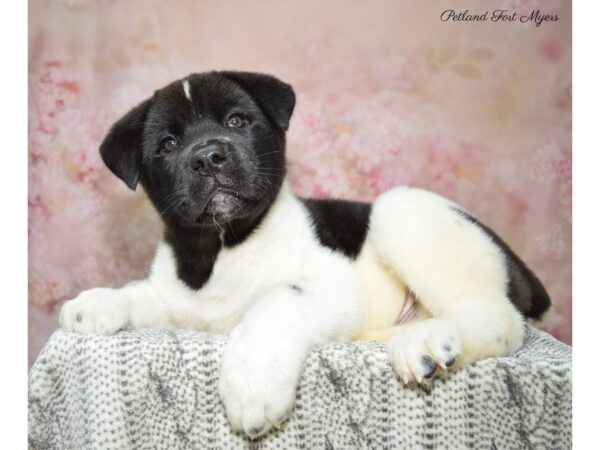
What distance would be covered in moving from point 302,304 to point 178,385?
0.46m

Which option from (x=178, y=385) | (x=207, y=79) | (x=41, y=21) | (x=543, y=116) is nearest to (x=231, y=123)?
(x=207, y=79)

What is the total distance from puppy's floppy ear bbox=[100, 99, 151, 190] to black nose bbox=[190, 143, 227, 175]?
343 mm

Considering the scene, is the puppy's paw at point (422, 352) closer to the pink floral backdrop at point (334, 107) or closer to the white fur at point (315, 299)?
the white fur at point (315, 299)

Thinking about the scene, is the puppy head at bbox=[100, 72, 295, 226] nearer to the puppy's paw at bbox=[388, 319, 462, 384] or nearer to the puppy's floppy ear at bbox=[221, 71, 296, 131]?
the puppy's floppy ear at bbox=[221, 71, 296, 131]

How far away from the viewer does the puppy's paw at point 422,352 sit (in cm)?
164

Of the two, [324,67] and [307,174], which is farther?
[307,174]

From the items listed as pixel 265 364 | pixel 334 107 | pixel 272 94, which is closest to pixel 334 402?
pixel 265 364

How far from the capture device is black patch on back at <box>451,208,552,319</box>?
216 cm

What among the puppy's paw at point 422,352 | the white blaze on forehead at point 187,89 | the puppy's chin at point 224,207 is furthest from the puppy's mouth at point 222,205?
the puppy's paw at point 422,352

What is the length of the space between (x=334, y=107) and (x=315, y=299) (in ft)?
3.96

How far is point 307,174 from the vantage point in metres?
3.08

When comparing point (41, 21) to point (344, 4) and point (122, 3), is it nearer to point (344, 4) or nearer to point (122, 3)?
point (122, 3)

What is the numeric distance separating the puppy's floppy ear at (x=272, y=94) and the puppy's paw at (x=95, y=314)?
881 millimetres

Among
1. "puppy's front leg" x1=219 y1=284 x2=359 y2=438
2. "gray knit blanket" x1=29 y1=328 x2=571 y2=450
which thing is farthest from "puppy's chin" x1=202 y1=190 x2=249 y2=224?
"gray knit blanket" x1=29 y1=328 x2=571 y2=450
